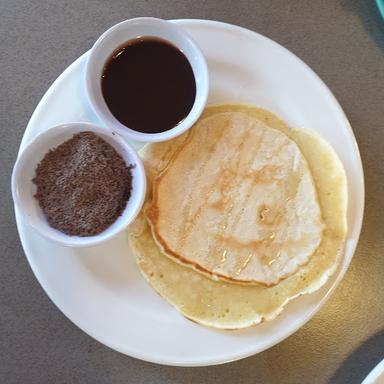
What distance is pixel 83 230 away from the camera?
1.15m

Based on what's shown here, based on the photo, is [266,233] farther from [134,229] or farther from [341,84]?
[341,84]

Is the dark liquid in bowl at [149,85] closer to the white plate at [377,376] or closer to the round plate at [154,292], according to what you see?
the round plate at [154,292]

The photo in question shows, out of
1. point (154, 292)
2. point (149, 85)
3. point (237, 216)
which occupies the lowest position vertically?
point (154, 292)

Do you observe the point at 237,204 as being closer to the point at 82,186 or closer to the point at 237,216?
the point at 237,216

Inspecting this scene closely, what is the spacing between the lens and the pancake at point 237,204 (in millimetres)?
1210

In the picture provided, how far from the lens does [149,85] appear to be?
3.97ft

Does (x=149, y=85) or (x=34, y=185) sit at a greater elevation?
(x=149, y=85)

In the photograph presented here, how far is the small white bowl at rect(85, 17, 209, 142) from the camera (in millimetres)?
1160

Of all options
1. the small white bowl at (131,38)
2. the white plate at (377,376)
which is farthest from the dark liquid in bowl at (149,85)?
Answer: the white plate at (377,376)

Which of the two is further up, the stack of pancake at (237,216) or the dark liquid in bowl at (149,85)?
the dark liquid in bowl at (149,85)

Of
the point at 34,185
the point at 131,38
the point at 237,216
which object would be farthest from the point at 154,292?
the point at 131,38

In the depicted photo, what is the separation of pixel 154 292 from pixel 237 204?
0.28m

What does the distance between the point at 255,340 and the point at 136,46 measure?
0.73 m

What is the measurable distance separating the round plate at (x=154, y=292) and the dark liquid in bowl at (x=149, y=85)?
0.24 feet
